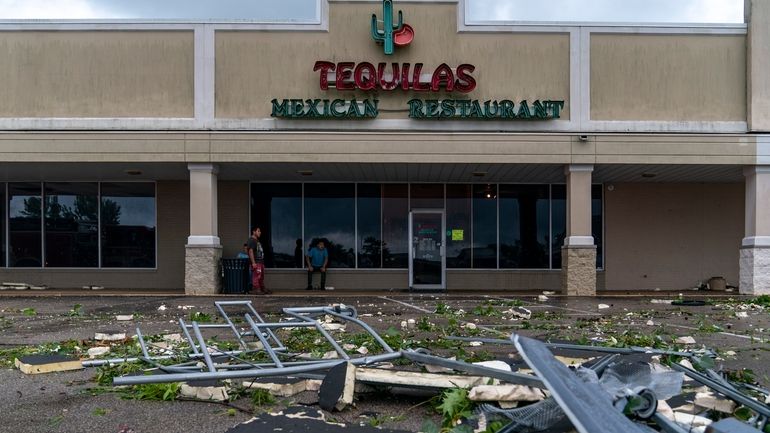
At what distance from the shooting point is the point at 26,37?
53.0 feet

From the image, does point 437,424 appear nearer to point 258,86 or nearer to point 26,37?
point 258,86

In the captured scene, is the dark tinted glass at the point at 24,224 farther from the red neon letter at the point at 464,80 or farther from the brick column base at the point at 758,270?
the brick column base at the point at 758,270

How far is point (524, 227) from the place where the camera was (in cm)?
1923

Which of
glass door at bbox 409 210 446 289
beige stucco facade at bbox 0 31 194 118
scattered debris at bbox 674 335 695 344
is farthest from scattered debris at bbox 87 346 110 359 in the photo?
glass door at bbox 409 210 446 289

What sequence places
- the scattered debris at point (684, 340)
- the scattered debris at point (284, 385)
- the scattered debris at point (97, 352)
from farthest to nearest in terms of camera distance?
the scattered debris at point (684, 340) → the scattered debris at point (97, 352) → the scattered debris at point (284, 385)

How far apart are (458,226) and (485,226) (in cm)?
85

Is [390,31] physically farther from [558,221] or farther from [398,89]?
[558,221]

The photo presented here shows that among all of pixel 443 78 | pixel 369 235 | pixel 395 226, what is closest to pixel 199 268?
pixel 369 235

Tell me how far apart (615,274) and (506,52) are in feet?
26.0

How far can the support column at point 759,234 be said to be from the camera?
52.7 ft

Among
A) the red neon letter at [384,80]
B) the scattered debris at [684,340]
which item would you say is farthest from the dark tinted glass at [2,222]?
the scattered debris at [684,340]

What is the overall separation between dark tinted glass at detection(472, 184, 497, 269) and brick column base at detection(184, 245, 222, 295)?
26.1ft

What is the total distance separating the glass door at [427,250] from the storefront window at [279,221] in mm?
3429

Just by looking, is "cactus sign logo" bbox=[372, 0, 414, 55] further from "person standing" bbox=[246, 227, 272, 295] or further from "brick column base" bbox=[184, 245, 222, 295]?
"brick column base" bbox=[184, 245, 222, 295]
